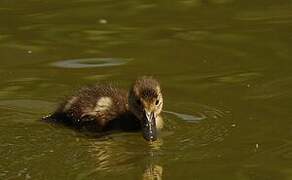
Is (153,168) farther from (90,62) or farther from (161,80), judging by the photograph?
(90,62)

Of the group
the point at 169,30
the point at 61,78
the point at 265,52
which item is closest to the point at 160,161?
the point at 61,78

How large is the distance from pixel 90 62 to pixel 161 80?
27.4 inches

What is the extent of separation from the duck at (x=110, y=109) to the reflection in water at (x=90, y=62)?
1.01 metres

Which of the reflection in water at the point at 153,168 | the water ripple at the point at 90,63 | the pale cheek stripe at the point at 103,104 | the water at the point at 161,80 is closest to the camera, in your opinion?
the reflection in water at the point at 153,168

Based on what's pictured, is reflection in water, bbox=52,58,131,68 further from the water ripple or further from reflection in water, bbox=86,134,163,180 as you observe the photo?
reflection in water, bbox=86,134,163,180

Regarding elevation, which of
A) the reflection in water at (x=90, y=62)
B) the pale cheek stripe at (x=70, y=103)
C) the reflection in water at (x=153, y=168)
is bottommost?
the reflection in water at (x=90, y=62)

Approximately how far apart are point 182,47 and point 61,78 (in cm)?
114

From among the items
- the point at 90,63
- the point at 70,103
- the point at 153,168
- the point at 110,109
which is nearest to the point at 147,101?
the point at 110,109

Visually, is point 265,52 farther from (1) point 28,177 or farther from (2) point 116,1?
(1) point 28,177

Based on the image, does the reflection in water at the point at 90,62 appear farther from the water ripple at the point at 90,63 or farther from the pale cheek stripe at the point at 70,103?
the pale cheek stripe at the point at 70,103

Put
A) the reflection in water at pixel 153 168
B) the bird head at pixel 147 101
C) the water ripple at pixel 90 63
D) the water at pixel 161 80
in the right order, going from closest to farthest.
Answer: the reflection in water at pixel 153 168
the water at pixel 161 80
the bird head at pixel 147 101
the water ripple at pixel 90 63

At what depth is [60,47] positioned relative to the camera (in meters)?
8.48

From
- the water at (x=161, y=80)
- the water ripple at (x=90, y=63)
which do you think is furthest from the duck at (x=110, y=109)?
the water ripple at (x=90, y=63)

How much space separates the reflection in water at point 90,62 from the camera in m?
7.99
